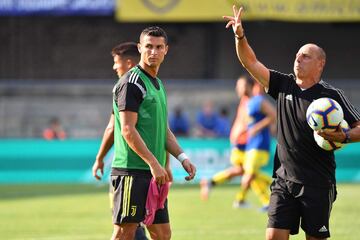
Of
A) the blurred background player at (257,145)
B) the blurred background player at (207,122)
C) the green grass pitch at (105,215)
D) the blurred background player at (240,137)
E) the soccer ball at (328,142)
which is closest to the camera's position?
the soccer ball at (328,142)

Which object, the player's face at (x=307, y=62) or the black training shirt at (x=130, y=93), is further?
Result: the player's face at (x=307, y=62)

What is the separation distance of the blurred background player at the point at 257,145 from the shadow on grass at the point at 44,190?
4.64 meters

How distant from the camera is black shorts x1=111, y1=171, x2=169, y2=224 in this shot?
325 inches

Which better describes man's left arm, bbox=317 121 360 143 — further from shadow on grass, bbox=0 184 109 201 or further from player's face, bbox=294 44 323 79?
shadow on grass, bbox=0 184 109 201

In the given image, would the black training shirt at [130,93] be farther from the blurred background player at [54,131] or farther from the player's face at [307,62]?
the blurred background player at [54,131]

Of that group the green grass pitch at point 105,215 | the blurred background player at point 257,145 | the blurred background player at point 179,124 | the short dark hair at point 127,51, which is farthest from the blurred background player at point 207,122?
the short dark hair at point 127,51

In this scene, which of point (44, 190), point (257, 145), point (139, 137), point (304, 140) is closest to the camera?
point (139, 137)

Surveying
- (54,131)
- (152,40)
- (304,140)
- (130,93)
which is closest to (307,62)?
(304,140)

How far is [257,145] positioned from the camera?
16422mm

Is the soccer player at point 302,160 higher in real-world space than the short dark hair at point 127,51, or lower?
lower

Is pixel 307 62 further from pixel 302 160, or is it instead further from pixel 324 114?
pixel 302 160

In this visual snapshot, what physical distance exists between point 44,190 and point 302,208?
12.3 metres

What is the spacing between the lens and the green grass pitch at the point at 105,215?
1273 cm

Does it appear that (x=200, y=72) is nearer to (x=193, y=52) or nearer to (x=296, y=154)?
(x=193, y=52)
